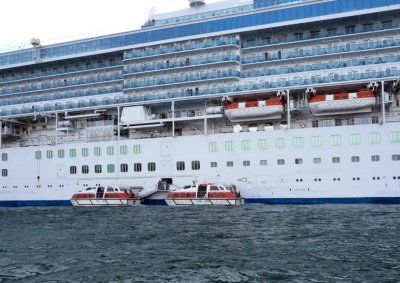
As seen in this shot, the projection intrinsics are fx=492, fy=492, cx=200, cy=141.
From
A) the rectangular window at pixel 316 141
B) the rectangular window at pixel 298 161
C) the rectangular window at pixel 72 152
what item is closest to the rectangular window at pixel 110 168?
the rectangular window at pixel 72 152

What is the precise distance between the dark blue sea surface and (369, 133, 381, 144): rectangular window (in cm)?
656

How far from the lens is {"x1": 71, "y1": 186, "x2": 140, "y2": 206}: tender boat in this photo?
131 ft

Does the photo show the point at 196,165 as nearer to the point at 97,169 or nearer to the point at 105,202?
the point at 105,202

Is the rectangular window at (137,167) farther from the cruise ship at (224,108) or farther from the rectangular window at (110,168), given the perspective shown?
the rectangular window at (110,168)

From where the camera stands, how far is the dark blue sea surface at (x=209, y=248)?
14.5 metres

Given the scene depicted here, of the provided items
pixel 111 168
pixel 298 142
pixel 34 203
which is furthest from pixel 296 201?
pixel 34 203

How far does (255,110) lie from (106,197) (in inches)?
556

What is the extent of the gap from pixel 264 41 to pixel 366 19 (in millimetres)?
8216

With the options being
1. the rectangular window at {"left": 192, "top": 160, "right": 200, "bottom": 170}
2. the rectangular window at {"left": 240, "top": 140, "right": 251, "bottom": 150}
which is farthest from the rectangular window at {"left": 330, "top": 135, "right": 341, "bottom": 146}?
the rectangular window at {"left": 192, "top": 160, "right": 200, "bottom": 170}

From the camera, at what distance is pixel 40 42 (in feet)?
164

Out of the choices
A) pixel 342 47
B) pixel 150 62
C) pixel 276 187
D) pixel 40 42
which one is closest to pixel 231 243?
pixel 276 187

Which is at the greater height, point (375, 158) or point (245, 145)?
point (245, 145)

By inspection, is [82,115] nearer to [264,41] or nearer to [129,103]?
[129,103]

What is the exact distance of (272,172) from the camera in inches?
1459
